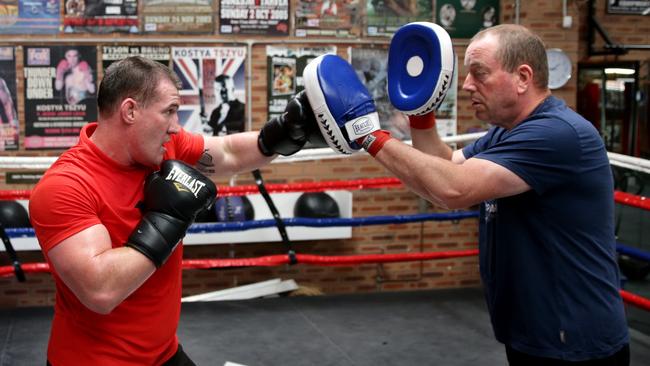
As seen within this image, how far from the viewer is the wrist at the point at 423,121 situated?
2.31 m

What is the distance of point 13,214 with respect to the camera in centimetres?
467

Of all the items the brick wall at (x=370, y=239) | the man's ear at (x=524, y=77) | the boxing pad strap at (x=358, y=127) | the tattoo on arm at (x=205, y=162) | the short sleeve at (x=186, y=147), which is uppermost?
the man's ear at (x=524, y=77)

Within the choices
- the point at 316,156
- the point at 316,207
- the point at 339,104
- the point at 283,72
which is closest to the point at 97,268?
the point at 339,104

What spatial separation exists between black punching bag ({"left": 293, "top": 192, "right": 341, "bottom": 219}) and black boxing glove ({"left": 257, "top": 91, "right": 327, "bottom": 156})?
2723mm

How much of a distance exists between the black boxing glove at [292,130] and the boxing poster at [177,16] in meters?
3.11

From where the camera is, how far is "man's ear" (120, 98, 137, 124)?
6.31 ft

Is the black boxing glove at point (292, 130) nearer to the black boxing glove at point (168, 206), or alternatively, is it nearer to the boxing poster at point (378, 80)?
the black boxing glove at point (168, 206)

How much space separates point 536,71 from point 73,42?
12.7 ft

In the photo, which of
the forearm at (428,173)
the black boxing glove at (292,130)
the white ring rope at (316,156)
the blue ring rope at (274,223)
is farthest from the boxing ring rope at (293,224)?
the forearm at (428,173)

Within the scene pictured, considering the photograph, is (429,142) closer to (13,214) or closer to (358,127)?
(358,127)

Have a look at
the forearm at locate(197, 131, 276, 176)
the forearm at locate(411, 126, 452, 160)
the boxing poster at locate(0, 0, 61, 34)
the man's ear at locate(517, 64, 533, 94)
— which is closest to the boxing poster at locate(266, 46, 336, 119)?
the boxing poster at locate(0, 0, 61, 34)

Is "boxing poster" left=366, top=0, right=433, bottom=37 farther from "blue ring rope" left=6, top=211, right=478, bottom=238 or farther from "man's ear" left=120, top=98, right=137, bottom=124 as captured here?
"man's ear" left=120, top=98, right=137, bottom=124

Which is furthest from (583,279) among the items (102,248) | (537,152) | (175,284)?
(102,248)

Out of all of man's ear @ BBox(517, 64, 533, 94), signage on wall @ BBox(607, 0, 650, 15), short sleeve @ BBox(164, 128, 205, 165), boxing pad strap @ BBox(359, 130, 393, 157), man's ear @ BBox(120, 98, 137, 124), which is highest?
signage on wall @ BBox(607, 0, 650, 15)
